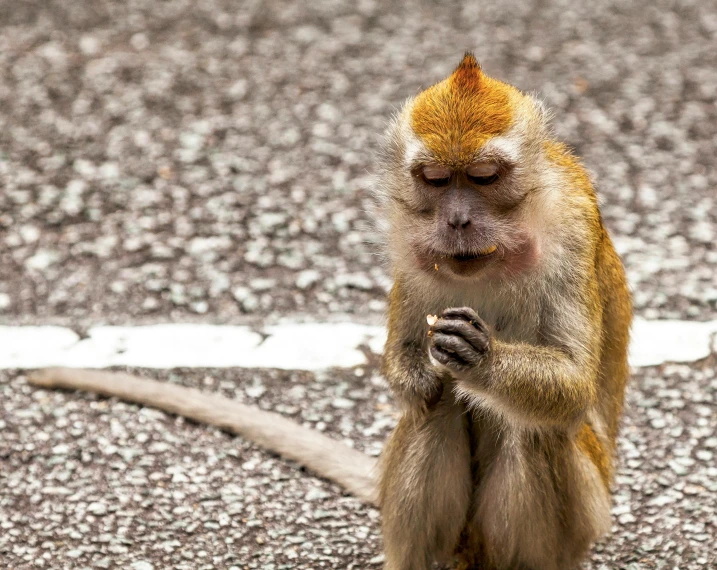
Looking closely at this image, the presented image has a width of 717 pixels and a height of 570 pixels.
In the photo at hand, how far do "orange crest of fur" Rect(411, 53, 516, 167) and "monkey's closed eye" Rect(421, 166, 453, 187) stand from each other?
26 millimetres

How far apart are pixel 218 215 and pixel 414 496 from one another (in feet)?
8.94

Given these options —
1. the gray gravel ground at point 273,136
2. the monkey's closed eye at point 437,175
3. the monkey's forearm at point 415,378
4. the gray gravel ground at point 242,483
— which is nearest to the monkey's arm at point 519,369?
the monkey's forearm at point 415,378

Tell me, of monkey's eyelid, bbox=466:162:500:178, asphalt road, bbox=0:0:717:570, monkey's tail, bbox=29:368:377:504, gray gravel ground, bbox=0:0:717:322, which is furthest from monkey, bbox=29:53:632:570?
gray gravel ground, bbox=0:0:717:322

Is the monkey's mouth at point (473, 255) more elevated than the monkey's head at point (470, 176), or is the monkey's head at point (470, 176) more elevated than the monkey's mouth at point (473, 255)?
the monkey's head at point (470, 176)

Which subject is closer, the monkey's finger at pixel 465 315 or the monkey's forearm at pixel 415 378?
the monkey's finger at pixel 465 315

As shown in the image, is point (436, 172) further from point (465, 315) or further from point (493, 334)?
point (493, 334)

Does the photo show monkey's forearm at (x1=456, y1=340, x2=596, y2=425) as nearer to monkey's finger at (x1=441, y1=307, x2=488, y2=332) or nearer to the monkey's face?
monkey's finger at (x1=441, y1=307, x2=488, y2=332)

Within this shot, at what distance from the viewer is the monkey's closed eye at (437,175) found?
10.9 ft

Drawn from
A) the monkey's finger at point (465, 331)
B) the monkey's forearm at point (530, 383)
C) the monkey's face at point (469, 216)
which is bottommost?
the monkey's forearm at point (530, 383)

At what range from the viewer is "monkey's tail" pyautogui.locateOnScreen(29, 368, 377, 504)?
4320 millimetres

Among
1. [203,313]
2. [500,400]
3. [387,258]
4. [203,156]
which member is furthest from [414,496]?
[203,156]

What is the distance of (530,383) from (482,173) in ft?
2.15

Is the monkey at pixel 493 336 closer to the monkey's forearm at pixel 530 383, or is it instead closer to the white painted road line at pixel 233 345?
the monkey's forearm at pixel 530 383

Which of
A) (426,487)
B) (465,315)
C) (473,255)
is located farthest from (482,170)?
(426,487)
